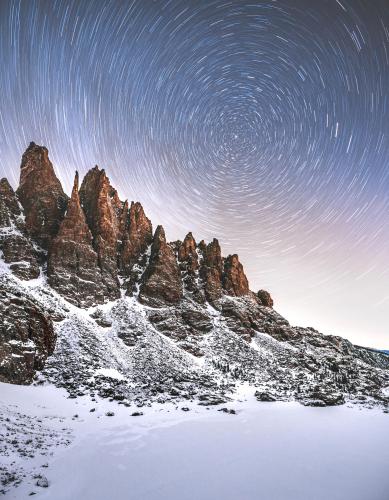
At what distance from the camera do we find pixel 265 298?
365ft

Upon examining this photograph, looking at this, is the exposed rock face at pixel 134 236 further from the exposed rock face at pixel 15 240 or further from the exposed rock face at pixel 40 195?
the exposed rock face at pixel 15 240

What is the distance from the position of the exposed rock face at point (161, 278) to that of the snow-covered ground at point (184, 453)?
192 ft

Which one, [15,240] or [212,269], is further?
[212,269]

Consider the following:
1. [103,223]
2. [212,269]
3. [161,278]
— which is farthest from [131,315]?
[212,269]

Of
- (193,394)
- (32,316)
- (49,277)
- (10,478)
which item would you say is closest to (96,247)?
(49,277)

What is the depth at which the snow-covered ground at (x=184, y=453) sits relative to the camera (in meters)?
10.2

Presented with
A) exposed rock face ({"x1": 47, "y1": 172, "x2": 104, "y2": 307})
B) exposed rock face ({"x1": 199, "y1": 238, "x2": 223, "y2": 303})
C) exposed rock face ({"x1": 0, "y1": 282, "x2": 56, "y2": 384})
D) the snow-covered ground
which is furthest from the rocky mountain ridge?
the snow-covered ground

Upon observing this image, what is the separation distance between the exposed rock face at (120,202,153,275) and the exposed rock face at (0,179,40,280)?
26142mm

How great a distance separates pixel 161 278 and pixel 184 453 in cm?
7375

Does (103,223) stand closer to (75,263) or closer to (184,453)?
(75,263)

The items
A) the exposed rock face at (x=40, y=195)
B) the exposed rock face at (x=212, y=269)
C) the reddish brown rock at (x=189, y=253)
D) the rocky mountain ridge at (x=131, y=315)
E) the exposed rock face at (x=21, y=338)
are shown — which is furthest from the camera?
the reddish brown rock at (x=189, y=253)

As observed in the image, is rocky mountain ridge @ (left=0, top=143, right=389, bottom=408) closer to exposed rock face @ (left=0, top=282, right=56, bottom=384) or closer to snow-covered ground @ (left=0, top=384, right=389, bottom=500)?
exposed rock face @ (left=0, top=282, right=56, bottom=384)

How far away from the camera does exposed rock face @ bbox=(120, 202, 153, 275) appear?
9131 cm

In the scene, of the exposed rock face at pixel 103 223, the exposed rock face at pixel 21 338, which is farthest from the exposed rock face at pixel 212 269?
the exposed rock face at pixel 21 338
